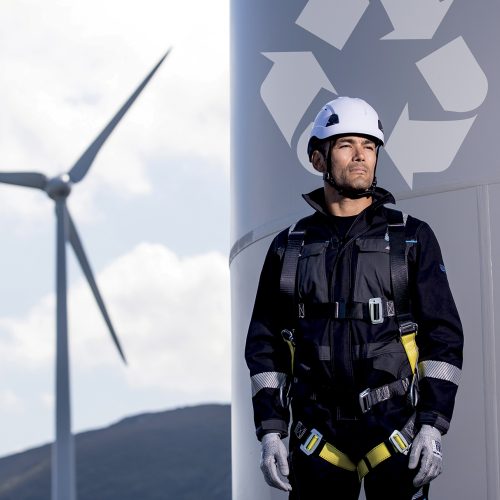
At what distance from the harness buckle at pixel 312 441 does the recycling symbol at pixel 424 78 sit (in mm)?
3446

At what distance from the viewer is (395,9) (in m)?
9.60

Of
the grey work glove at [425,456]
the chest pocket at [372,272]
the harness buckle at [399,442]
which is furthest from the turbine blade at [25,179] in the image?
the grey work glove at [425,456]

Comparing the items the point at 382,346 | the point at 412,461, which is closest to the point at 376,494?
the point at 412,461

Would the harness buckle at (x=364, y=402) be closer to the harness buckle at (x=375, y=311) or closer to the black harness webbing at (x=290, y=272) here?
the harness buckle at (x=375, y=311)

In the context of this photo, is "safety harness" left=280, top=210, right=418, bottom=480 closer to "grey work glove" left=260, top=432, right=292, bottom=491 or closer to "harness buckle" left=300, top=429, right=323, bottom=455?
"harness buckle" left=300, top=429, right=323, bottom=455

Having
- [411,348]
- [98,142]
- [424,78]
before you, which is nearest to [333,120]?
[411,348]

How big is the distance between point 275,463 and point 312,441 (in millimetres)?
227

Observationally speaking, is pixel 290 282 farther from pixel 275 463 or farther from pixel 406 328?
pixel 275 463

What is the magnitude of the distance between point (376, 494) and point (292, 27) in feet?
19.9

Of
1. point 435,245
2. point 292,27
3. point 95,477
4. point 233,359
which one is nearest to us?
point 435,245

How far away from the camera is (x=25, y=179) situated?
21094mm

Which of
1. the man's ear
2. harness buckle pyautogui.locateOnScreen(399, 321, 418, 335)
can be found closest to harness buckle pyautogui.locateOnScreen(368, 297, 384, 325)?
harness buckle pyautogui.locateOnScreen(399, 321, 418, 335)

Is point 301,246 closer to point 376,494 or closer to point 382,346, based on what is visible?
point 382,346

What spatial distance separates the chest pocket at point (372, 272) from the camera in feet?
19.9
